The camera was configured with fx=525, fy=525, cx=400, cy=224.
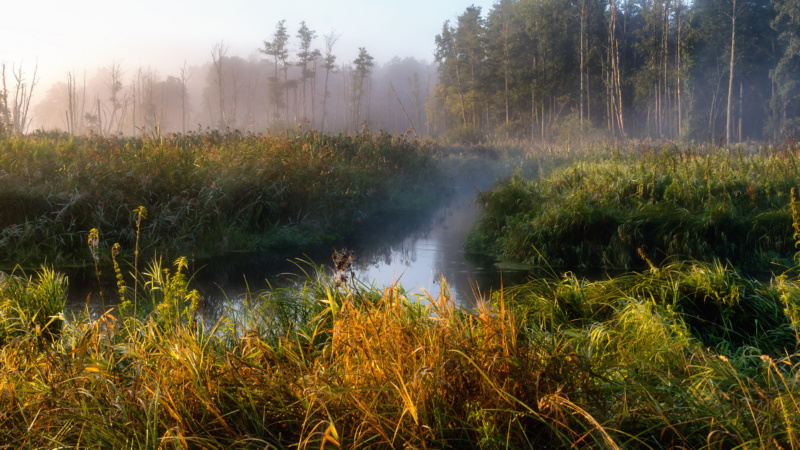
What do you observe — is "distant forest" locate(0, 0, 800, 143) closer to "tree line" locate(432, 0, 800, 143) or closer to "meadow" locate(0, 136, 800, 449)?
"tree line" locate(432, 0, 800, 143)

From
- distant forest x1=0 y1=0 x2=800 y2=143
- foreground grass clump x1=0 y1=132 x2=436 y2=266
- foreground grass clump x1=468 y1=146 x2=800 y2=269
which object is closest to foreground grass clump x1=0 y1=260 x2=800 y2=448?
foreground grass clump x1=468 y1=146 x2=800 y2=269

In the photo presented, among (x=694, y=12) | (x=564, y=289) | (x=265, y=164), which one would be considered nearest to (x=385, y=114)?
(x=694, y=12)

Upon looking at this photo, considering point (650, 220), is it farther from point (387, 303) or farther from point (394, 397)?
point (394, 397)

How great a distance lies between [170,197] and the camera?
Result: 26.1ft

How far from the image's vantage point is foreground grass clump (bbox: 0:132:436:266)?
6945mm

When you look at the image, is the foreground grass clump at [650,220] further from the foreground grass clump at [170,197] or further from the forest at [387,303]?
the foreground grass clump at [170,197]

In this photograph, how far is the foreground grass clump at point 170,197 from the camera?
22.8 feet

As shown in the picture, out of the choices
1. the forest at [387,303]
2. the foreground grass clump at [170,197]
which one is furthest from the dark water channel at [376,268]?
the foreground grass clump at [170,197]

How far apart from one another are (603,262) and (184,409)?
224 inches

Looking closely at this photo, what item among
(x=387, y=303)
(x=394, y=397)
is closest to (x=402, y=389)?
(x=394, y=397)

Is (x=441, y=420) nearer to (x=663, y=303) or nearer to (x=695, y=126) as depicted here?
(x=663, y=303)

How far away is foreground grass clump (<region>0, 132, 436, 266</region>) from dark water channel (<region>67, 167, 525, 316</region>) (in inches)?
26.1

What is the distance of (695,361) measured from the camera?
104 inches

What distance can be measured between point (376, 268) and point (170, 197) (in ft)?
11.6
